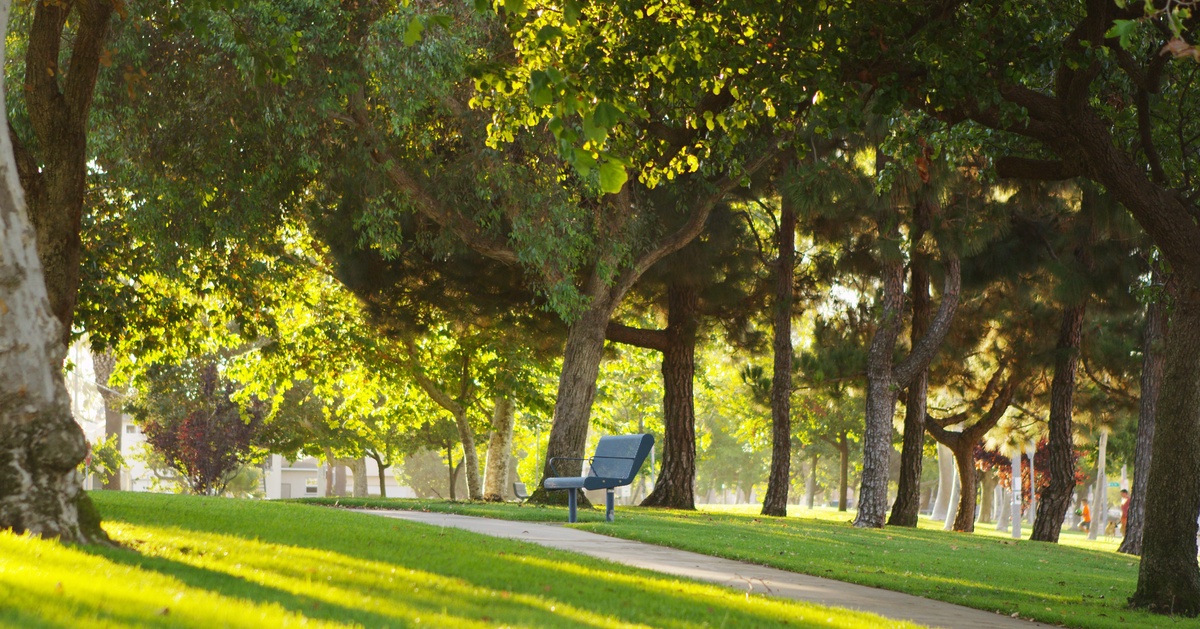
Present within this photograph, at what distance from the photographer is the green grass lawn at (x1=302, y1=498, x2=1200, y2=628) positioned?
371 inches

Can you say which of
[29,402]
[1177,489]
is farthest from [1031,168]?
[29,402]

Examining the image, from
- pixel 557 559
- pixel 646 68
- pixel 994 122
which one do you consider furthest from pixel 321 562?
pixel 994 122

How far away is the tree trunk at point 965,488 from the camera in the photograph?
30531 mm

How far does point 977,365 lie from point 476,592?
993 inches

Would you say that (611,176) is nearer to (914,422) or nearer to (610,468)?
(610,468)

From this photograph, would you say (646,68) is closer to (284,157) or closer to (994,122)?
(994,122)

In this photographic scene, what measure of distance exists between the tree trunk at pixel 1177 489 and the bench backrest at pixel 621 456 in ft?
18.8

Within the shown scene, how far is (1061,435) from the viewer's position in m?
23.2

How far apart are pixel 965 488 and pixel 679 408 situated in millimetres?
A: 11810

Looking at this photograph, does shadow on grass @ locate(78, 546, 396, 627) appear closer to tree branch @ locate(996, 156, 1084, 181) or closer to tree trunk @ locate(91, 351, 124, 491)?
tree branch @ locate(996, 156, 1084, 181)

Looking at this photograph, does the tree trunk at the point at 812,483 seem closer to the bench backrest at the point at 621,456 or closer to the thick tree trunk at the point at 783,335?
the thick tree trunk at the point at 783,335

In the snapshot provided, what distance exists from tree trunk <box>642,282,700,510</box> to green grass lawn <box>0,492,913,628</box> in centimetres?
1267

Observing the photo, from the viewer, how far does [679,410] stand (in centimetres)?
2289

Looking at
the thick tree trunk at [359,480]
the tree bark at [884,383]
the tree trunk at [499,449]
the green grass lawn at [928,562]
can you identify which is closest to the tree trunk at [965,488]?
the tree bark at [884,383]
